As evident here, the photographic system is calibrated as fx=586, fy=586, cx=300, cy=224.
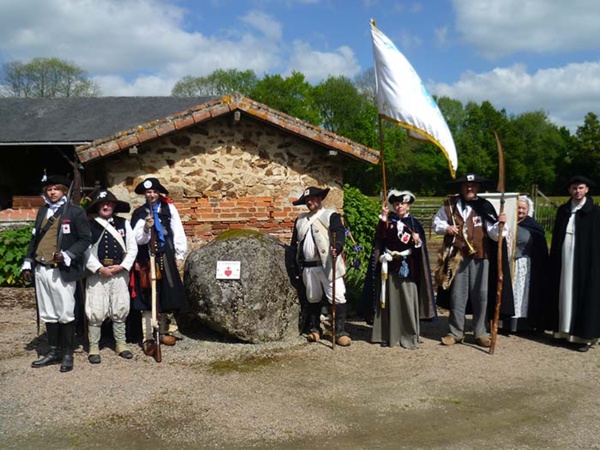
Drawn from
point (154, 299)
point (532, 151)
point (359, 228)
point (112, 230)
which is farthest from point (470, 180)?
point (532, 151)

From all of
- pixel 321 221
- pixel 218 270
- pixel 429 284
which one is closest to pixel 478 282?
pixel 429 284

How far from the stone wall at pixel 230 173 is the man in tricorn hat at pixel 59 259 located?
2052 millimetres

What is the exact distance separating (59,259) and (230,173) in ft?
10.4

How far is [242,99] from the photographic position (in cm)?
812

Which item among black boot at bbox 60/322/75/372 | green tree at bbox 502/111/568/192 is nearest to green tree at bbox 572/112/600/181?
green tree at bbox 502/111/568/192

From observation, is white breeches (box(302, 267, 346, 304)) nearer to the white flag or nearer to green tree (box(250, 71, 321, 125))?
the white flag

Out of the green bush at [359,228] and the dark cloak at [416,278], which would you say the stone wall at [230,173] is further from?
the dark cloak at [416,278]

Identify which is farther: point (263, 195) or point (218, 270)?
point (263, 195)

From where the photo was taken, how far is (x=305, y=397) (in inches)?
214

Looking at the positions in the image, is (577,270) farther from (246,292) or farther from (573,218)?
(246,292)

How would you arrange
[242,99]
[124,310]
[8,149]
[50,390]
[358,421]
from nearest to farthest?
[358,421] → [50,390] → [124,310] → [242,99] → [8,149]

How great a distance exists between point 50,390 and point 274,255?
2863mm

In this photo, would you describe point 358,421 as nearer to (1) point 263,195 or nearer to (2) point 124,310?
(2) point 124,310

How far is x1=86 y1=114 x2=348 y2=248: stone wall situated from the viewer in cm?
820
